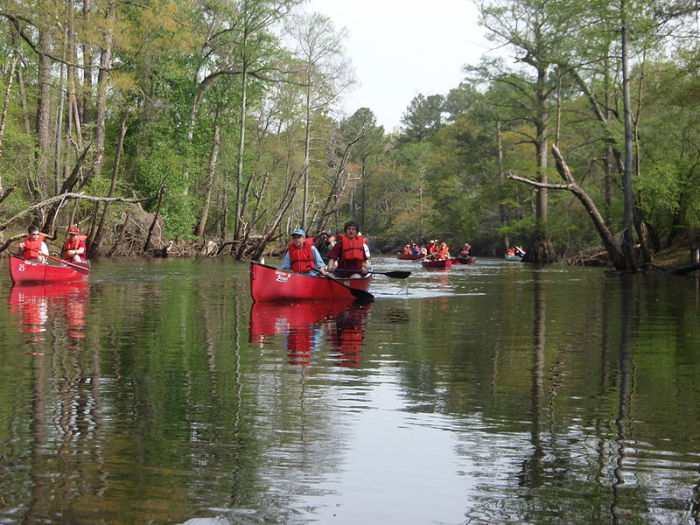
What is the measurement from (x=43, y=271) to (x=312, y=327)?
11177mm

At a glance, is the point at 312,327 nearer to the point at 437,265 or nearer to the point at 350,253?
the point at 350,253

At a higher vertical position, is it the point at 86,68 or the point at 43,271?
the point at 86,68

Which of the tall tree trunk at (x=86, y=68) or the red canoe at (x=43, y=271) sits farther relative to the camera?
the tall tree trunk at (x=86, y=68)

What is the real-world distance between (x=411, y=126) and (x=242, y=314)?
94211 mm

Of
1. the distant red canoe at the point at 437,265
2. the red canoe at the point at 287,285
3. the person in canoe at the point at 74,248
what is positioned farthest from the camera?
the distant red canoe at the point at 437,265

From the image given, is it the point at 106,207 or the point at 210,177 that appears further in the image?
the point at 210,177

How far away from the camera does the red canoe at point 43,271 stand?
21.3 metres

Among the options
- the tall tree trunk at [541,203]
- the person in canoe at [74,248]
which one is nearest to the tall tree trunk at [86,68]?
the person in canoe at [74,248]

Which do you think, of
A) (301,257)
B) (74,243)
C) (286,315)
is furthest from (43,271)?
(286,315)

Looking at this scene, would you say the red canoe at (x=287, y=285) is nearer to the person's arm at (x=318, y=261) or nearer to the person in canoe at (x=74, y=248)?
the person's arm at (x=318, y=261)

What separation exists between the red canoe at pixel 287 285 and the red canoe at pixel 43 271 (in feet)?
22.9

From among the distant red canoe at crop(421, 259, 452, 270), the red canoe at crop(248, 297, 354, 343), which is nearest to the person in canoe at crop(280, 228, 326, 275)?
the red canoe at crop(248, 297, 354, 343)

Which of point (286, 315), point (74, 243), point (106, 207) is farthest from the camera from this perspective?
point (106, 207)

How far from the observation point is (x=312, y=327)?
43.7ft
